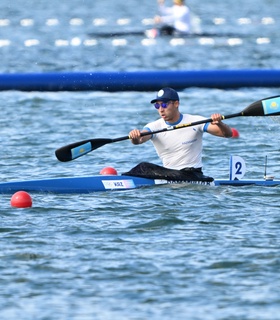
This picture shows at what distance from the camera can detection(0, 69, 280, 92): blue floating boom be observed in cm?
2083

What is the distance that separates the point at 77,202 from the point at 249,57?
719 inches

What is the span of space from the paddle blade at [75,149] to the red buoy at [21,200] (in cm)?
133

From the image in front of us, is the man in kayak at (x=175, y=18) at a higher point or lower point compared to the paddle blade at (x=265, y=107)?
higher

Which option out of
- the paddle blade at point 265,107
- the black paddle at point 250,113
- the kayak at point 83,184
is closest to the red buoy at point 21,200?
the kayak at point 83,184

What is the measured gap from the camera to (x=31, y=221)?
10.4 metres

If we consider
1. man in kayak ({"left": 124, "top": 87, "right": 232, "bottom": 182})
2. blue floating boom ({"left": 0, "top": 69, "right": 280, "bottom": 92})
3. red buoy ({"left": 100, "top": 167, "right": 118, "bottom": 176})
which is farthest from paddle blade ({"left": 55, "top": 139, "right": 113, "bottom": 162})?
blue floating boom ({"left": 0, "top": 69, "right": 280, "bottom": 92})

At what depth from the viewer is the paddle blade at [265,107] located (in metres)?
12.1

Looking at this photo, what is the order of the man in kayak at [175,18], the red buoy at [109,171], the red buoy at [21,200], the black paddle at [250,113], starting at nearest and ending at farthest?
the red buoy at [21,200] → the black paddle at [250,113] → the red buoy at [109,171] → the man in kayak at [175,18]

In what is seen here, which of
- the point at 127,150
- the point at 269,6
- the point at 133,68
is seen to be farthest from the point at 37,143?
the point at 269,6

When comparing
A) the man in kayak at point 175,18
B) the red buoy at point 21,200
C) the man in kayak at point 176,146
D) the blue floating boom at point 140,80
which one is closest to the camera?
the red buoy at point 21,200

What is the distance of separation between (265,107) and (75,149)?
2.23 meters

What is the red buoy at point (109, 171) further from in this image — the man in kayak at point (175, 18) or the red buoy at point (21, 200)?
the man in kayak at point (175, 18)

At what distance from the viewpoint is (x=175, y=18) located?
3039cm

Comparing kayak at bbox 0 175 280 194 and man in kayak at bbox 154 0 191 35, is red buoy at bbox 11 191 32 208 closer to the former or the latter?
kayak at bbox 0 175 280 194
